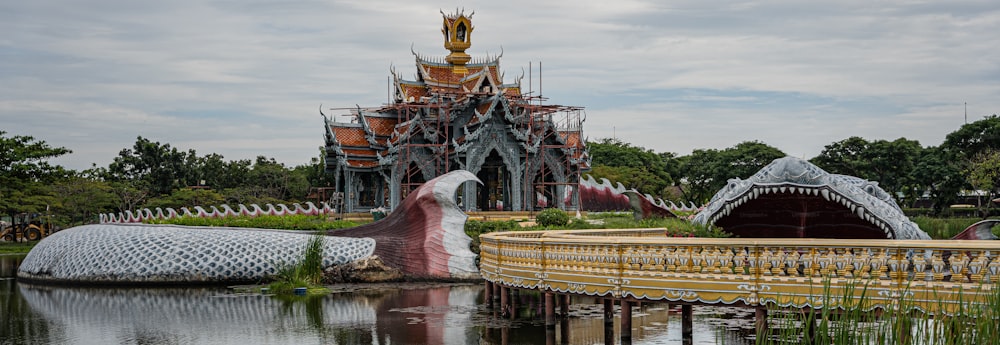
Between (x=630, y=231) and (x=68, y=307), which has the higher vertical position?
(x=630, y=231)

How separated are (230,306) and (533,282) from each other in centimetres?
740

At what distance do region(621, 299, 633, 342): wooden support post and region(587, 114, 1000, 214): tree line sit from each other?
33.0 meters

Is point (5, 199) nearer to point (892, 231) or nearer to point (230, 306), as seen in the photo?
point (230, 306)

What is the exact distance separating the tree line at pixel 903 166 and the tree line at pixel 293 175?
0.14ft

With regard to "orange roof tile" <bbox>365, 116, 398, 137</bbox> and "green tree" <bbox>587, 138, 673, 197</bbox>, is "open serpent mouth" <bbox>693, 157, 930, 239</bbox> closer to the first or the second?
"orange roof tile" <bbox>365, 116, 398, 137</bbox>

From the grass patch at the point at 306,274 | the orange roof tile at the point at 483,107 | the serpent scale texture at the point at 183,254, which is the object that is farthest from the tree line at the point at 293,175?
the grass patch at the point at 306,274

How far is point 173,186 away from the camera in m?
52.0

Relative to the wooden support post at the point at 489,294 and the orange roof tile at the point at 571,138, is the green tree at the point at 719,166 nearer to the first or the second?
the orange roof tile at the point at 571,138

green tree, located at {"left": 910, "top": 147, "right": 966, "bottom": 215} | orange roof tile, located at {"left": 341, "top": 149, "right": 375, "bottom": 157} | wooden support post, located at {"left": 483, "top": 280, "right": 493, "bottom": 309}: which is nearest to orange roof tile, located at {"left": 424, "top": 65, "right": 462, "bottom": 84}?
orange roof tile, located at {"left": 341, "top": 149, "right": 375, "bottom": 157}

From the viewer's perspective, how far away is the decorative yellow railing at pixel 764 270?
807 cm

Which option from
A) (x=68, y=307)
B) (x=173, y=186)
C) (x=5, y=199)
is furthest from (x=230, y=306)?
(x=173, y=186)

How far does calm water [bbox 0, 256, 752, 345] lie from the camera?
1310 cm

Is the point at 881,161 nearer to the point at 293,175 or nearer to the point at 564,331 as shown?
the point at 293,175

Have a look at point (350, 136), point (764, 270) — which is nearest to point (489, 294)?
point (764, 270)
